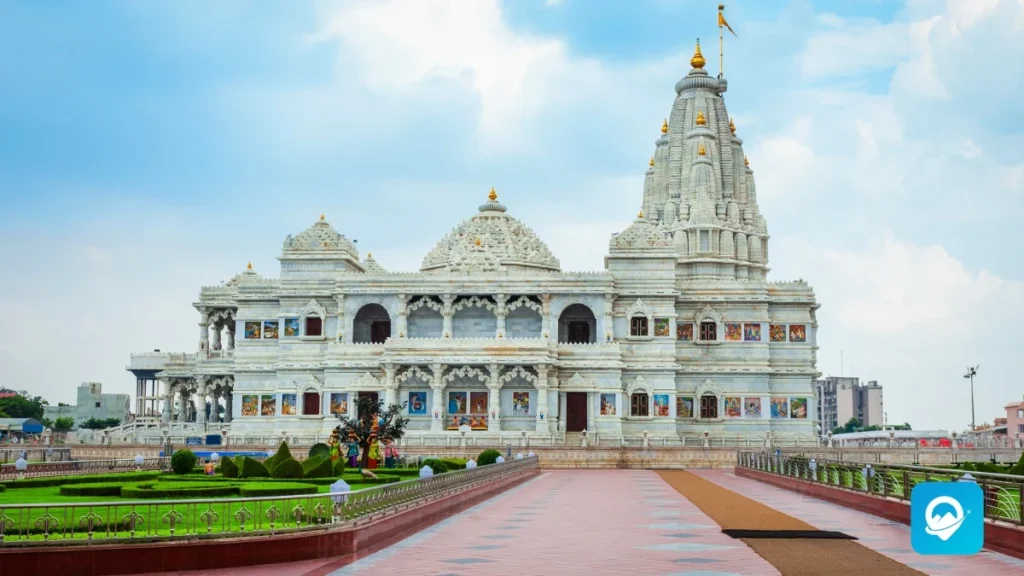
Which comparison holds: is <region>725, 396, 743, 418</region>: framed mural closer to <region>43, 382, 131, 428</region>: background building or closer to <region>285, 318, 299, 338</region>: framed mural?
<region>285, 318, 299, 338</region>: framed mural

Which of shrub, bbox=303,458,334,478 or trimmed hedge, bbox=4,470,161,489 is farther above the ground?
shrub, bbox=303,458,334,478

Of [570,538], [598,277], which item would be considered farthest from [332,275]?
[570,538]

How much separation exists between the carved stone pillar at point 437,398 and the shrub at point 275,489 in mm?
39599

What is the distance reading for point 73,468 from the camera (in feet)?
124

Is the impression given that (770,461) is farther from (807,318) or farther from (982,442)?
(807,318)

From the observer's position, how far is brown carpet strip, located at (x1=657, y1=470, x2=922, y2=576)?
1661 cm

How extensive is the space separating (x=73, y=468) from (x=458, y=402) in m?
31.1

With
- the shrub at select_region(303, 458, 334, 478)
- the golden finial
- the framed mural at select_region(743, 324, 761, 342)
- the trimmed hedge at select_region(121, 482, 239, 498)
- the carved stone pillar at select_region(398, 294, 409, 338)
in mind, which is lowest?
the trimmed hedge at select_region(121, 482, 239, 498)

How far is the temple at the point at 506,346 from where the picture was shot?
6656 centimetres

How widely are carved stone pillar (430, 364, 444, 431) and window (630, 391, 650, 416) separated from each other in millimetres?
11084

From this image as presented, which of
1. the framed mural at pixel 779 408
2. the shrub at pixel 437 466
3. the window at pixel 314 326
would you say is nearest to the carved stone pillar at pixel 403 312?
the window at pixel 314 326

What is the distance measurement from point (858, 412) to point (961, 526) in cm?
16937

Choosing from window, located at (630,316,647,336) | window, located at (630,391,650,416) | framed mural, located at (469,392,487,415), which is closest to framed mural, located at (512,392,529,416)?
framed mural, located at (469,392,487,415)

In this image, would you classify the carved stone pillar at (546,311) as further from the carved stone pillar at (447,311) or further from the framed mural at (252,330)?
the framed mural at (252,330)
